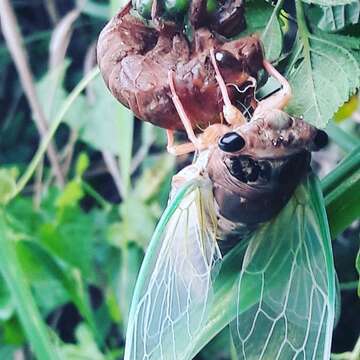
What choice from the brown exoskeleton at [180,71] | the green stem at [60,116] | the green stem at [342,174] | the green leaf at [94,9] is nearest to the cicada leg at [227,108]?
the brown exoskeleton at [180,71]

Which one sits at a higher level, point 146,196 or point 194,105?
point 194,105

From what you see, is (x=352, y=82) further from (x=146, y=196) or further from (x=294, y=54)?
(x=146, y=196)

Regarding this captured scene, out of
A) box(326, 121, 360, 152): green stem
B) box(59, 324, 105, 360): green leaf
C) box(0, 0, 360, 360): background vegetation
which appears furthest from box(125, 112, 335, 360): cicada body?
box(59, 324, 105, 360): green leaf

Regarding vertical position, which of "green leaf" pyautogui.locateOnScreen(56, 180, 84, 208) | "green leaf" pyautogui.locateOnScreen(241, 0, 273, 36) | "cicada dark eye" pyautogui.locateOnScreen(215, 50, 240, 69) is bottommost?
"green leaf" pyautogui.locateOnScreen(56, 180, 84, 208)

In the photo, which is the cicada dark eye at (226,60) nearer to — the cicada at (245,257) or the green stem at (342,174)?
the cicada at (245,257)

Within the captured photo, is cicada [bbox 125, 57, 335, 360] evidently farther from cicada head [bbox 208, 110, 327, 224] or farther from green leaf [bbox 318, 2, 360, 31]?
green leaf [bbox 318, 2, 360, 31]

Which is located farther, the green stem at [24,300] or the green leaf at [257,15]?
the green stem at [24,300]

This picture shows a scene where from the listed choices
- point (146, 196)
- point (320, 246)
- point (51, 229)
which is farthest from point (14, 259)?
point (320, 246)
